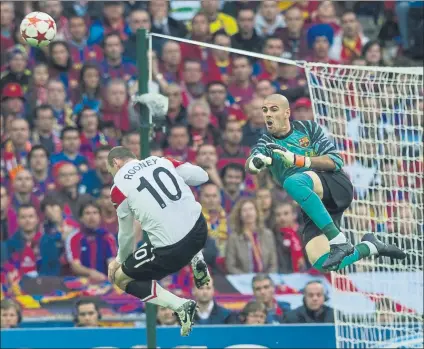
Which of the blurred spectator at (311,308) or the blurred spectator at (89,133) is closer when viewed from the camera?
the blurred spectator at (311,308)

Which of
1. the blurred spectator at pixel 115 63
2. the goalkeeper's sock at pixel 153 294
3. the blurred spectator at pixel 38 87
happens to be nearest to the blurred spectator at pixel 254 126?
the blurred spectator at pixel 115 63

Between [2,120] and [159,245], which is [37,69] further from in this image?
[159,245]

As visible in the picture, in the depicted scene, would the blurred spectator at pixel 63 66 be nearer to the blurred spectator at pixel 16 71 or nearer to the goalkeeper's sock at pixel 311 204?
the blurred spectator at pixel 16 71

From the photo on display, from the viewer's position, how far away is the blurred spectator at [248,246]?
16.5 meters

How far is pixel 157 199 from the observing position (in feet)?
40.5

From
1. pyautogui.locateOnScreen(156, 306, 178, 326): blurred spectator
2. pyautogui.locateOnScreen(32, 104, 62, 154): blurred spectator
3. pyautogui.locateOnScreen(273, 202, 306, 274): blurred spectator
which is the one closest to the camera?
pyautogui.locateOnScreen(156, 306, 178, 326): blurred spectator

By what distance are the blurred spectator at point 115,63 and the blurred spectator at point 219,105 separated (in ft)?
3.57

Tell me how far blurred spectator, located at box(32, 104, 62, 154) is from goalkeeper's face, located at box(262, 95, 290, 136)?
564 cm

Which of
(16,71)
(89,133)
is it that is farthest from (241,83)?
(16,71)

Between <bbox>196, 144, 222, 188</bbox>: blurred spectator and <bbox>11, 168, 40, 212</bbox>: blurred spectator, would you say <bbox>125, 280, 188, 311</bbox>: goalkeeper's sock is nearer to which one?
<bbox>11, 168, 40, 212</bbox>: blurred spectator

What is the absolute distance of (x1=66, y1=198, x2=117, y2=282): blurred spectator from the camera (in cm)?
1645

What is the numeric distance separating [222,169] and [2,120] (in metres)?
2.89

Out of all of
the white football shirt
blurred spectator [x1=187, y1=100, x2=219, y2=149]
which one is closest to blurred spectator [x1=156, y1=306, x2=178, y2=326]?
blurred spectator [x1=187, y1=100, x2=219, y2=149]

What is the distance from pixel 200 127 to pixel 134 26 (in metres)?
1.74
